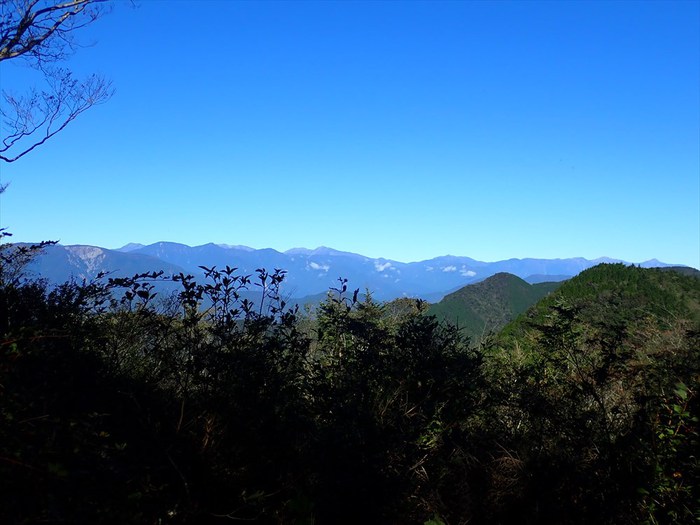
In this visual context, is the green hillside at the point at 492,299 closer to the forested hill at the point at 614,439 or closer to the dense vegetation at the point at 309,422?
the forested hill at the point at 614,439

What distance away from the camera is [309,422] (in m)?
3.60

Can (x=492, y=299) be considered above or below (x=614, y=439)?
below

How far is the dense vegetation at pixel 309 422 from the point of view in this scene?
273 cm

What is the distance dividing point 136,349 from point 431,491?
3334mm

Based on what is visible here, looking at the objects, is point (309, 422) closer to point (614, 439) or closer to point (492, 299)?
point (614, 439)

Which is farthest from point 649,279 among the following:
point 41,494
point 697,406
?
point 41,494

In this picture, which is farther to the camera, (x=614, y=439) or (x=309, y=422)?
(x=614, y=439)

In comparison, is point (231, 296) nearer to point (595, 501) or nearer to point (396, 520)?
point (396, 520)

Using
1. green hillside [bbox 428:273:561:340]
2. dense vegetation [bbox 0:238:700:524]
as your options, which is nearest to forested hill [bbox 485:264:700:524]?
dense vegetation [bbox 0:238:700:524]

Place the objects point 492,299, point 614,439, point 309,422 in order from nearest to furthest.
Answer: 1. point 309,422
2. point 614,439
3. point 492,299

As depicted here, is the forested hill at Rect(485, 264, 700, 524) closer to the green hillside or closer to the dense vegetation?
the dense vegetation

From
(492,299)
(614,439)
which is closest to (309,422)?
(614,439)

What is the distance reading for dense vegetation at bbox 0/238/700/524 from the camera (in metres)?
2.73

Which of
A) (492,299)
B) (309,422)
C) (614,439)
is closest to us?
(309,422)
